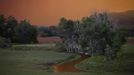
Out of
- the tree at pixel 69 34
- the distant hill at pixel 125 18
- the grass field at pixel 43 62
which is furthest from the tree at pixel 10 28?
the distant hill at pixel 125 18

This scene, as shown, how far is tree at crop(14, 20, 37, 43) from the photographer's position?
12664mm

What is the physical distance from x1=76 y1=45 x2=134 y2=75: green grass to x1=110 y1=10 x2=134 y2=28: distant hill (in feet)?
2.46

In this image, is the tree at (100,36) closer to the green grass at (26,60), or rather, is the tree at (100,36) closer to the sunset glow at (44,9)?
the sunset glow at (44,9)

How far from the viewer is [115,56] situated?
45.8ft

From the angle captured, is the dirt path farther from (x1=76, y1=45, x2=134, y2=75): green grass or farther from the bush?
the bush

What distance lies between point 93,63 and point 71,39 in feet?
3.61

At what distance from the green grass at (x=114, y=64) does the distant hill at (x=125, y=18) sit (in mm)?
749

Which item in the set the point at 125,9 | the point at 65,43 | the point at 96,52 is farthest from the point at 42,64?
the point at 125,9

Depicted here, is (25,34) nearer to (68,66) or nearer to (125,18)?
(68,66)

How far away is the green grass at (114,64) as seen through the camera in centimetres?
1288

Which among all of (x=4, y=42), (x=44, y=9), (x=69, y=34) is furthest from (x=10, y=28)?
(x=69, y=34)

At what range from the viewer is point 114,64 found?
13.4 m

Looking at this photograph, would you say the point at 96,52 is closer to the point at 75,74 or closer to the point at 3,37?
the point at 75,74

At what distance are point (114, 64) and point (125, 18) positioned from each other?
1663mm
